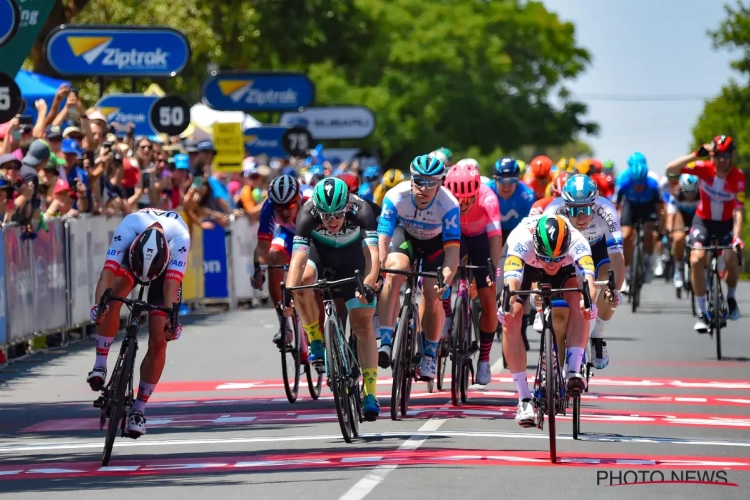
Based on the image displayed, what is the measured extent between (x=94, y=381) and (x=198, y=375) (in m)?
6.08

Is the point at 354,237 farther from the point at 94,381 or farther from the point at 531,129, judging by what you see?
the point at 531,129

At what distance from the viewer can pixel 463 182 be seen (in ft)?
49.3

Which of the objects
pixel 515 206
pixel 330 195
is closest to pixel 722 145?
pixel 515 206

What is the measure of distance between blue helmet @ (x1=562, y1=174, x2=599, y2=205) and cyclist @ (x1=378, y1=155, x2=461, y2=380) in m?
1.26

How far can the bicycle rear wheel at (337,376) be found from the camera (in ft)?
39.3

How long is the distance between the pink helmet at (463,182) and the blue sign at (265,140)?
2117 cm

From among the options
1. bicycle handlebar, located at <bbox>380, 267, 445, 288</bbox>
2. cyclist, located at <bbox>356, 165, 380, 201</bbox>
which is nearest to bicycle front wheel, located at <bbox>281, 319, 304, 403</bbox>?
bicycle handlebar, located at <bbox>380, 267, 445, 288</bbox>

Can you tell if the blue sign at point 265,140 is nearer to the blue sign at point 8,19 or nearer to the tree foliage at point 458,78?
the tree foliage at point 458,78

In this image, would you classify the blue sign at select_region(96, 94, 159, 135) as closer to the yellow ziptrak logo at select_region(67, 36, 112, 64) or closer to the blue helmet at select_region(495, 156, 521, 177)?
the yellow ziptrak logo at select_region(67, 36, 112, 64)

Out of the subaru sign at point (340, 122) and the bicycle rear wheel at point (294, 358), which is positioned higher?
the subaru sign at point (340, 122)

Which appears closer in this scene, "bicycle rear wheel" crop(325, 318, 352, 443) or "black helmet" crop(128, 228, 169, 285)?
"black helmet" crop(128, 228, 169, 285)

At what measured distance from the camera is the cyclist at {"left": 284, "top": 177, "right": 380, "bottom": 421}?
1260 centimetres

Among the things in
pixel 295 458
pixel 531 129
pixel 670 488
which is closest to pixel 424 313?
pixel 295 458

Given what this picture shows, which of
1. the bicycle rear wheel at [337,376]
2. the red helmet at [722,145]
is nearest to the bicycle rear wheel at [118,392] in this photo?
the bicycle rear wheel at [337,376]
